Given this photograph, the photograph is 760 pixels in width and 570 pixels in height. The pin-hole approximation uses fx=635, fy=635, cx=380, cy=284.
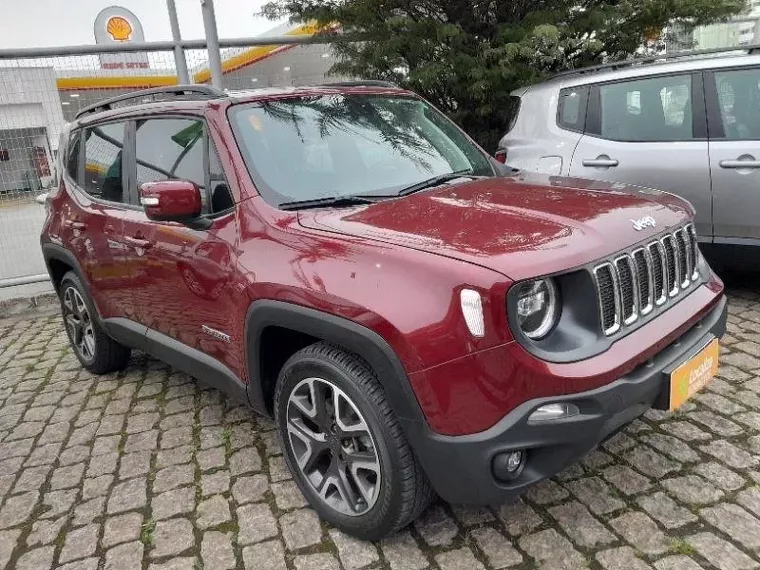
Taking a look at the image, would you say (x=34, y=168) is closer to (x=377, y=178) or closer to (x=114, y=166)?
(x=114, y=166)

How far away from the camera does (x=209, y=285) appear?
9.49ft

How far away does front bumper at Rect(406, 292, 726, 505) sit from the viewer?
6.69 feet

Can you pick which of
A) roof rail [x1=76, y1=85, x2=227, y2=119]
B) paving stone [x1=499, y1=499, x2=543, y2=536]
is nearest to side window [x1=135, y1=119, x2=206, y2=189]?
roof rail [x1=76, y1=85, x2=227, y2=119]

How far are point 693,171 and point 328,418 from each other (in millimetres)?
3518

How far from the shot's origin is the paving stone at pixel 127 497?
292cm

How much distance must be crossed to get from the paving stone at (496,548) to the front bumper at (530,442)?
14.5 inches

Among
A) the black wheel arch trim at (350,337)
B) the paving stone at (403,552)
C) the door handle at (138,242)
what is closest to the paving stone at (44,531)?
the black wheel arch trim at (350,337)

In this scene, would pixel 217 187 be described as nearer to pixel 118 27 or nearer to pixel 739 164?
pixel 739 164

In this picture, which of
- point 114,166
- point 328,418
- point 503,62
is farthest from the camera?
point 503,62

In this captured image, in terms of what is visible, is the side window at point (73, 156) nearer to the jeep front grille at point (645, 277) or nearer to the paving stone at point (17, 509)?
the paving stone at point (17, 509)

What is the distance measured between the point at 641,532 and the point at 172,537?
1.90 metres

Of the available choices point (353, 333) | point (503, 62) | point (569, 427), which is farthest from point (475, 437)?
point (503, 62)

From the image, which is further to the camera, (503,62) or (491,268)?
(503,62)

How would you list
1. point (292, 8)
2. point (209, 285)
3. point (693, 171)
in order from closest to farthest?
1. point (209, 285)
2. point (693, 171)
3. point (292, 8)
